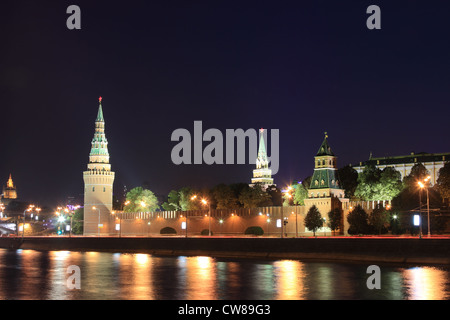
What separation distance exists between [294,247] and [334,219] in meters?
31.0

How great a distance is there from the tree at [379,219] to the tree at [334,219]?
6.50 meters

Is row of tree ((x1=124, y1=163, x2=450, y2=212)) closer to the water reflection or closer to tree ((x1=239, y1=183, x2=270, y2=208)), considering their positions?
tree ((x1=239, y1=183, x2=270, y2=208))

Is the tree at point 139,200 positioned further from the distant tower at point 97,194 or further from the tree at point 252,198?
the tree at point 252,198

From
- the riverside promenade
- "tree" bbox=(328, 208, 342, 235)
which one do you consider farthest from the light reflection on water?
"tree" bbox=(328, 208, 342, 235)

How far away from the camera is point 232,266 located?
175 ft

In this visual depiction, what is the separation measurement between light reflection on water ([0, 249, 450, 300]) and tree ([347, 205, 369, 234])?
3402cm

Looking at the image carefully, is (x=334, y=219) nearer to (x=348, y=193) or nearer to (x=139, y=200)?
(x=348, y=193)

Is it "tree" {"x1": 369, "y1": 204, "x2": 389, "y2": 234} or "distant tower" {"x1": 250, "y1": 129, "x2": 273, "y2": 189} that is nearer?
"tree" {"x1": 369, "y1": 204, "x2": 389, "y2": 234}

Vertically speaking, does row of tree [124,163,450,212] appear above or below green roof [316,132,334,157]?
below

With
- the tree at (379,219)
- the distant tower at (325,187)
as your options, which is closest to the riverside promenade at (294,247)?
the tree at (379,219)

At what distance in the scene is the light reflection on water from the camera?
3331cm

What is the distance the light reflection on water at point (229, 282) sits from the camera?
33312mm

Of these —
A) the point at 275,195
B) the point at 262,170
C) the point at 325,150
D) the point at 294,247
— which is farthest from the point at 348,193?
the point at 262,170
